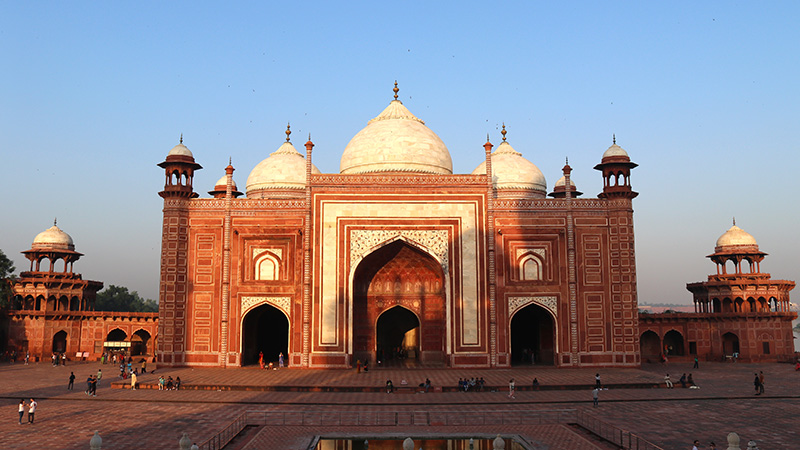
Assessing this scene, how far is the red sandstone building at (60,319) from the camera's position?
29484mm

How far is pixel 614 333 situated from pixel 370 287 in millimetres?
10052

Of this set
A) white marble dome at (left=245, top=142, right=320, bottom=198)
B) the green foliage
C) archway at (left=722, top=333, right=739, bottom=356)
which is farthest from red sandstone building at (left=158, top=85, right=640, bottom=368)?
the green foliage

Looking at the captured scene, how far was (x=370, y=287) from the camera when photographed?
2583 cm

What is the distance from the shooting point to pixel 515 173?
3139cm

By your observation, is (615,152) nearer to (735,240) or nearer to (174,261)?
(735,240)

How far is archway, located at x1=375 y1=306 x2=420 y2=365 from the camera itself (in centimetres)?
2812

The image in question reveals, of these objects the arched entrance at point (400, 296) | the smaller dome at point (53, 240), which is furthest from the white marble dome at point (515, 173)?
the smaller dome at point (53, 240)

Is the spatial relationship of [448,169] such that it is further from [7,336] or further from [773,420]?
[7,336]

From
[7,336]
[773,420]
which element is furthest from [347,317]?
[7,336]

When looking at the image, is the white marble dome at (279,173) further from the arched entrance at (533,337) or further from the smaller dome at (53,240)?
the arched entrance at (533,337)

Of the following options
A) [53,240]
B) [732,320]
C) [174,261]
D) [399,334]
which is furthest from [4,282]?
[732,320]

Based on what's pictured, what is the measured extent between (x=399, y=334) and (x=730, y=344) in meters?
16.7

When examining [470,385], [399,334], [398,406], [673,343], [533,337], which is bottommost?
[398,406]

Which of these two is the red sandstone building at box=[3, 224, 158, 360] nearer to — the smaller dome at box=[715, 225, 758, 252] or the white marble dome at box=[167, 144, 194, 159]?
the white marble dome at box=[167, 144, 194, 159]
